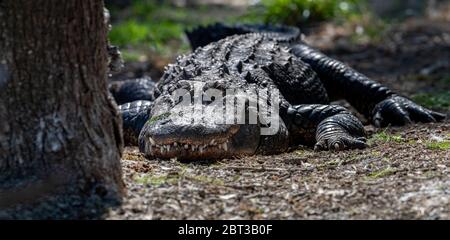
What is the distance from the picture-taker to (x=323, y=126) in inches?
210

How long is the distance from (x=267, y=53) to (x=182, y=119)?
6.21ft

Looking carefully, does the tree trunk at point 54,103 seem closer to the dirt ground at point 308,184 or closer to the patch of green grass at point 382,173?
the dirt ground at point 308,184

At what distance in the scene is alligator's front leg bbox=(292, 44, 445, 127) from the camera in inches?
239

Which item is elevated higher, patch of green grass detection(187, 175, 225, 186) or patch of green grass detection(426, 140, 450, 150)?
patch of green grass detection(426, 140, 450, 150)

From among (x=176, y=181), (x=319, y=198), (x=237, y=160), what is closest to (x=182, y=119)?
(x=237, y=160)

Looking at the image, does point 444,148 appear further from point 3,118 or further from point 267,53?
point 3,118

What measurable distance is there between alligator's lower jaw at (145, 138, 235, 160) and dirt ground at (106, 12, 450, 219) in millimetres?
73

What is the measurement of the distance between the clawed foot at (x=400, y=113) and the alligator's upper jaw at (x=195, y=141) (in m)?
1.74

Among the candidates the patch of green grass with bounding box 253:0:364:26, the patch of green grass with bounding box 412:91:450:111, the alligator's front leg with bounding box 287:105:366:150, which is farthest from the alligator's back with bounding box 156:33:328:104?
the patch of green grass with bounding box 253:0:364:26

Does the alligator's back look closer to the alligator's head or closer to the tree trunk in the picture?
the alligator's head

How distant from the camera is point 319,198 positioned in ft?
12.1

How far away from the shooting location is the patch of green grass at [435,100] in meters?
6.64

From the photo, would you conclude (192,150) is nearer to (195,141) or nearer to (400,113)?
(195,141)

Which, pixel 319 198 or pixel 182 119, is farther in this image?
pixel 182 119
